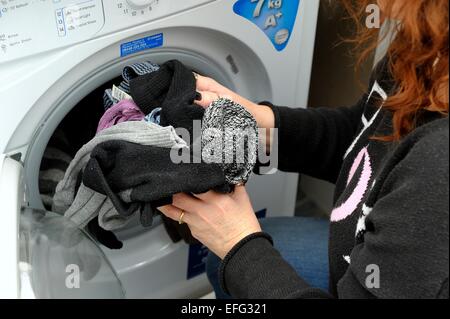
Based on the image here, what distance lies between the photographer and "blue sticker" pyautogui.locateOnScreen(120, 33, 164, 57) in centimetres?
77

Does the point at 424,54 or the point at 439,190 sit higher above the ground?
the point at 424,54

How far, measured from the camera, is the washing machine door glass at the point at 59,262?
60 centimetres

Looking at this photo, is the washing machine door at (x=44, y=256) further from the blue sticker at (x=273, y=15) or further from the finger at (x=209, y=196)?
the blue sticker at (x=273, y=15)

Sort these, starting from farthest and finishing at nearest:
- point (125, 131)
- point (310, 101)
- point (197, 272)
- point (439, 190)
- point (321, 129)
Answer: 1. point (310, 101)
2. point (197, 272)
3. point (321, 129)
4. point (125, 131)
5. point (439, 190)

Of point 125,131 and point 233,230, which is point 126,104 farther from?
point 233,230

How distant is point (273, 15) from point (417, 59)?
38cm

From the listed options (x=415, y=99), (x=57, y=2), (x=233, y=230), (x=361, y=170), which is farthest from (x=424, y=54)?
(x=57, y=2)

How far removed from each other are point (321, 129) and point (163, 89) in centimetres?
28

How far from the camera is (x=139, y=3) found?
732mm

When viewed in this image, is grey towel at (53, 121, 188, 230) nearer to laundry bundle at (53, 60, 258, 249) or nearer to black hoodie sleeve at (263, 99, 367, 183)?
laundry bundle at (53, 60, 258, 249)

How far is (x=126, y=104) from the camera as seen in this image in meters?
0.73

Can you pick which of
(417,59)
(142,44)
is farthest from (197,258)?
(417,59)

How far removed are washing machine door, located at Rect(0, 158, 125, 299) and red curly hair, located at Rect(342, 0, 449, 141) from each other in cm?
42

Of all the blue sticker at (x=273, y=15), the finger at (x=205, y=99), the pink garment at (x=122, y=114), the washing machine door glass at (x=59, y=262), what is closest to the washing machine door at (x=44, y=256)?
the washing machine door glass at (x=59, y=262)
